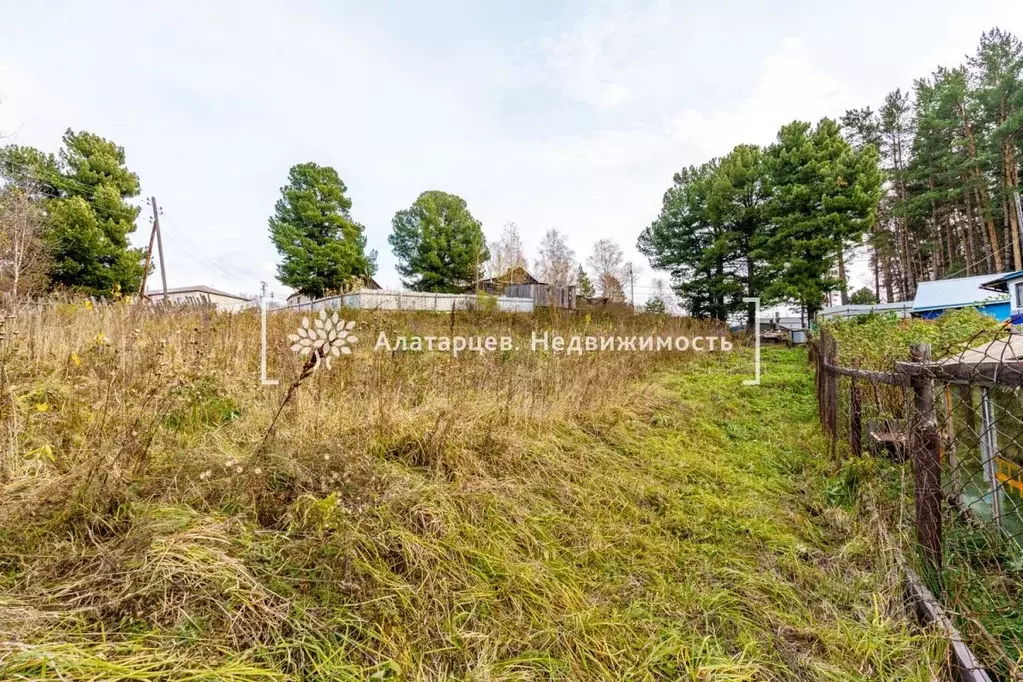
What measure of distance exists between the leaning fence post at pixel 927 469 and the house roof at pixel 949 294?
1964 cm

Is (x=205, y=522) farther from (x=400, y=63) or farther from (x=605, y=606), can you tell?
(x=400, y=63)

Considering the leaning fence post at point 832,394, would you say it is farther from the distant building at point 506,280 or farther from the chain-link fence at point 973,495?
the distant building at point 506,280

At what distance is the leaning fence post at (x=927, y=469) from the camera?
5.29 feet

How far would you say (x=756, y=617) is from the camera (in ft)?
5.06

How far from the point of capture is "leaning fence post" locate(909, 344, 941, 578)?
1.61 m

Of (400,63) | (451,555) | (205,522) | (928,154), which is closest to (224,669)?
(205,522)

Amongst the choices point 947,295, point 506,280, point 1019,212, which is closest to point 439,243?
point 506,280

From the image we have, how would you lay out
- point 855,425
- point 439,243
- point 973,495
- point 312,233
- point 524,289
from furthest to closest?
point 439,243
point 524,289
point 312,233
point 855,425
point 973,495

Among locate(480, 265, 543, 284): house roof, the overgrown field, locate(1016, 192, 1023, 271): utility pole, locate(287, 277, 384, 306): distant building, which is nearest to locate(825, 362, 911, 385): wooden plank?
the overgrown field

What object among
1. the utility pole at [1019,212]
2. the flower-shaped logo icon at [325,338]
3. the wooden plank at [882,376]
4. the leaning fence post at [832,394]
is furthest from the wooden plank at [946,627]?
the utility pole at [1019,212]

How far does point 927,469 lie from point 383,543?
2.30m

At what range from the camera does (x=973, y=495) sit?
2004 millimetres

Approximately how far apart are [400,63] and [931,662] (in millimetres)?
6859

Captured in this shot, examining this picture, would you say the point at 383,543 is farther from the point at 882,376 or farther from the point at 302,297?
the point at 302,297
